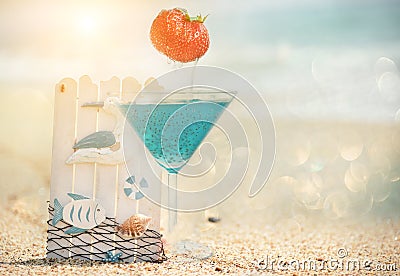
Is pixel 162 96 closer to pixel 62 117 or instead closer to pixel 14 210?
pixel 62 117

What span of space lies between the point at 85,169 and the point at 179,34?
50cm

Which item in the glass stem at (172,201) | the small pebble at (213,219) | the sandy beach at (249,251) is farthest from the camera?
the small pebble at (213,219)

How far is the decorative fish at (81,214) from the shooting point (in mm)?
1620

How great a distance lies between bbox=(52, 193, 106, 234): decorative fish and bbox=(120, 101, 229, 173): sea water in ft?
0.79

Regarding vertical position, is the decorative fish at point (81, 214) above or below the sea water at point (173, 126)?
below

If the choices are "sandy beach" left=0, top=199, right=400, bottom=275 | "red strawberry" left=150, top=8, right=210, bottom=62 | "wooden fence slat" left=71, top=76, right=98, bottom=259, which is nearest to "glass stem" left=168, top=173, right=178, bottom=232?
"sandy beach" left=0, top=199, right=400, bottom=275

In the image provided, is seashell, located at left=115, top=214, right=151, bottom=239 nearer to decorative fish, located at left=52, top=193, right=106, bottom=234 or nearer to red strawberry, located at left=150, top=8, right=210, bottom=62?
decorative fish, located at left=52, top=193, right=106, bottom=234

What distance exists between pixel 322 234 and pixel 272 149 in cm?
52

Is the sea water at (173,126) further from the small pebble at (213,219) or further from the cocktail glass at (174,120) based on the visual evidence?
the small pebble at (213,219)

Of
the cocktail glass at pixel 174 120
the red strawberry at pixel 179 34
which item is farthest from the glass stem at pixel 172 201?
the red strawberry at pixel 179 34

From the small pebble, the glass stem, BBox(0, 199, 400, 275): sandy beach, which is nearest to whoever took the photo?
BBox(0, 199, 400, 275): sandy beach

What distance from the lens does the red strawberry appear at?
1.60 metres

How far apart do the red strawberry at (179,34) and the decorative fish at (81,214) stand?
522 mm

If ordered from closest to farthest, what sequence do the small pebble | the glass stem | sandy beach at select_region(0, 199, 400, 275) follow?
sandy beach at select_region(0, 199, 400, 275) < the glass stem < the small pebble
